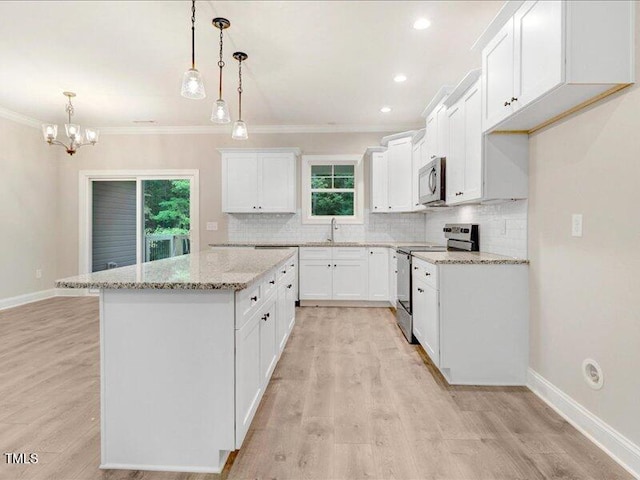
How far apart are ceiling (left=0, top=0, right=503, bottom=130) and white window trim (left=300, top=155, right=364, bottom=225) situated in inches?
29.4

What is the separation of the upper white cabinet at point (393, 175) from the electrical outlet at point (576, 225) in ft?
9.02

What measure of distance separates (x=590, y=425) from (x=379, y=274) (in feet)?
10.1

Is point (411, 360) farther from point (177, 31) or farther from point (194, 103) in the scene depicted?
point (194, 103)

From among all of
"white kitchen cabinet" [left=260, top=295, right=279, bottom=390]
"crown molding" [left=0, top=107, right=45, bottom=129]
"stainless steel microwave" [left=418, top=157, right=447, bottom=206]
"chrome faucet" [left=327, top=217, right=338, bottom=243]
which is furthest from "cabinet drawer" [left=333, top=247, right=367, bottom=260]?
"crown molding" [left=0, top=107, right=45, bottom=129]

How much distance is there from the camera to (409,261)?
349 centimetres

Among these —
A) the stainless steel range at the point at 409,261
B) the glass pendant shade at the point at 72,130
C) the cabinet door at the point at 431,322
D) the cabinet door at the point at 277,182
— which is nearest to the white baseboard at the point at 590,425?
the cabinet door at the point at 431,322

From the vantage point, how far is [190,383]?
1.62 m

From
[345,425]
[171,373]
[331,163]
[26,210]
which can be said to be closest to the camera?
[171,373]

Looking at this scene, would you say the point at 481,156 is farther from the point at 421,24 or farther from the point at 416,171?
the point at 416,171

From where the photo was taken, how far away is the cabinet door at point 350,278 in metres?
4.91

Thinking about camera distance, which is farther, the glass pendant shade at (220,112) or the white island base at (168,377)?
the glass pendant shade at (220,112)

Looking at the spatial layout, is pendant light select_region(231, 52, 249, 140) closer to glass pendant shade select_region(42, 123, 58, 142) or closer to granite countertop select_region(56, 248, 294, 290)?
granite countertop select_region(56, 248, 294, 290)

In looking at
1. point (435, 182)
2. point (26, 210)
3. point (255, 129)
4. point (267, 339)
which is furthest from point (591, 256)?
point (26, 210)

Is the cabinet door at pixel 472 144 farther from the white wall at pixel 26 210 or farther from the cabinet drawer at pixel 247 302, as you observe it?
the white wall at pixel 26 210
